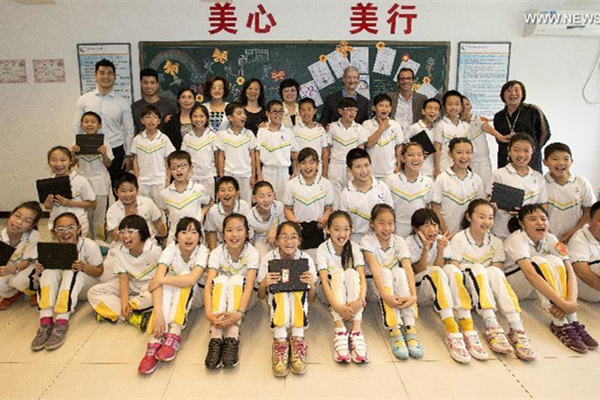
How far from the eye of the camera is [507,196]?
9.87ft

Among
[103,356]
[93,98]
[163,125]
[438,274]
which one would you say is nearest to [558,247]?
[438,274]

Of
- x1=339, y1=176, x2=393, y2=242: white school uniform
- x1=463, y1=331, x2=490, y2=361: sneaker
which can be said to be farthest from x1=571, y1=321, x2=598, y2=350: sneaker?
x1=339, y1=176, x2=393, y2=242: white school uniform

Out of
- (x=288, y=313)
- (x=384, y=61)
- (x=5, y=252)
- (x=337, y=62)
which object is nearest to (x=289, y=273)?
(x=288, y=313)

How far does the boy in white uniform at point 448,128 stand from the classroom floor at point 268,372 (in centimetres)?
151

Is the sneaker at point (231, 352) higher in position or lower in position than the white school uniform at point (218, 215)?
lower

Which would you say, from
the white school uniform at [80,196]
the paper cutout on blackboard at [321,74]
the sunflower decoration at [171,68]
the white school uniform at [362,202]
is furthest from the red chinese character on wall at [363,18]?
the white school uniform at [80,196]

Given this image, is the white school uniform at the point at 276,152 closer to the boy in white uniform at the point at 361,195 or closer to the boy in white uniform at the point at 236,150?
the boy in white uniform at the point at 236,150

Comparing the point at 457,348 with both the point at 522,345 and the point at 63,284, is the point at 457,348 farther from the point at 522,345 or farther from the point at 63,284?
the point at 63,284

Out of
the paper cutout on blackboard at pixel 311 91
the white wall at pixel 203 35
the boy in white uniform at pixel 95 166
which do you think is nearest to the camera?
the boy in white uniform at pixel 95 166

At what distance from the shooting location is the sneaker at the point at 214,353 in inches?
89.9

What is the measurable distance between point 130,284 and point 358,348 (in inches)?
55.8

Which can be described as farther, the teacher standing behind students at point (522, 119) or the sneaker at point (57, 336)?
the teacher standing behind students at point (522, 119)

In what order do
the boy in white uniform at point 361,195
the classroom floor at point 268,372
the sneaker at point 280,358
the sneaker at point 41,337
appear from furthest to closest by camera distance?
the boy in white uniform at point 361,195, the sneaker at point 41,337, the sneaker at point 280,358, the classroom floor at point 268,372

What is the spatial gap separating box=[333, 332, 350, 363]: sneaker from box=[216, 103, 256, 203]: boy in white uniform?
157 centimetres
